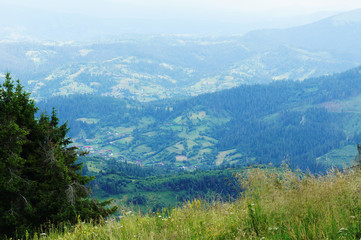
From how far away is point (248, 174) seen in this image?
27.5ft

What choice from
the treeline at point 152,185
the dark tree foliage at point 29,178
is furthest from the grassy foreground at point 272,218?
the treeline at point 152,185

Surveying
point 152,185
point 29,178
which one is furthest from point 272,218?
point 152,185

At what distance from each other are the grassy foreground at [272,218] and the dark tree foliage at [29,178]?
241 inches

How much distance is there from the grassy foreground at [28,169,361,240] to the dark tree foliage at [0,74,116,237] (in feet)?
20.0

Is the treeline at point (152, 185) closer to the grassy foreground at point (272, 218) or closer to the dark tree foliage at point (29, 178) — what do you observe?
the dark tree foliage at point (29, 178)

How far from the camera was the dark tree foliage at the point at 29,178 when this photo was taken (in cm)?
1289

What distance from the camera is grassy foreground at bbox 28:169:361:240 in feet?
17.6

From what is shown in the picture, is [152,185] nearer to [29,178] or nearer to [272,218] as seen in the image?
[29,178]

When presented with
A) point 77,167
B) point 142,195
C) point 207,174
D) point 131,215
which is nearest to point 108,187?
point 142,195

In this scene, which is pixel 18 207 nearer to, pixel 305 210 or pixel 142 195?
pixel 305 210

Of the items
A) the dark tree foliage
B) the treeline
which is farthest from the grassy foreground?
the treeline

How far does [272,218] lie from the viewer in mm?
6102

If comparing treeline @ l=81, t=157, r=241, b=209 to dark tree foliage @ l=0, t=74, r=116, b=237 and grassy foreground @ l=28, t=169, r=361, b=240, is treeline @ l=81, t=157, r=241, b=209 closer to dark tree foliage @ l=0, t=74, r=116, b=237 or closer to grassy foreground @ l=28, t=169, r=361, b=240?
dark tree foliage @ l=0, t=74, r=116, b=237

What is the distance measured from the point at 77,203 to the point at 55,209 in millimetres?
1414
